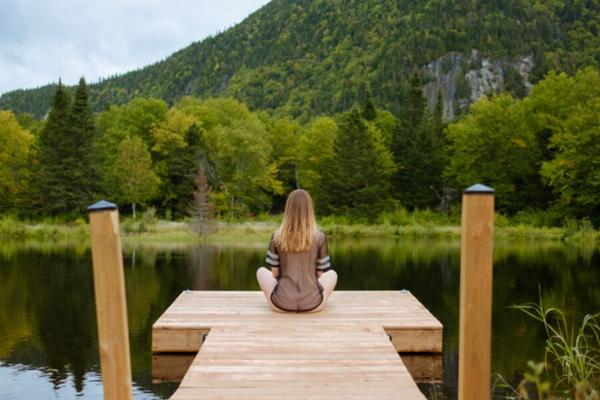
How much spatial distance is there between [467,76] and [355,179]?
5459cm

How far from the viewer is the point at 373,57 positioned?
Answer: 92312 millimetres

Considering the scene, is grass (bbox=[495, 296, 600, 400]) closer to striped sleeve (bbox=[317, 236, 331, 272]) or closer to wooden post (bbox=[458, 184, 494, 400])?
wooden post (bbox=[458, 184, 494, 400])

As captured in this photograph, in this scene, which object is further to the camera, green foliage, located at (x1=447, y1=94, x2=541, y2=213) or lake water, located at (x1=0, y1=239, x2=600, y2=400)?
green foliage, located at (x1=447, y1=94, x2=541, y2=213)

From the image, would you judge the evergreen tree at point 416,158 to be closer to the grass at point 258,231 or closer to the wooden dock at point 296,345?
the grass at point 258,231

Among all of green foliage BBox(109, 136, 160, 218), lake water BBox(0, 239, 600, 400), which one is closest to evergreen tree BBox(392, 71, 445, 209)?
lake water BBox(0, 239, 600, 400)

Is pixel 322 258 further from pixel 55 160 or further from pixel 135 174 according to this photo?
pixel 55 160

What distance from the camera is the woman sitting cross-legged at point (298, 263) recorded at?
271 inches

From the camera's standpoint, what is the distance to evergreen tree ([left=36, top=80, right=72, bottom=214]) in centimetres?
3856

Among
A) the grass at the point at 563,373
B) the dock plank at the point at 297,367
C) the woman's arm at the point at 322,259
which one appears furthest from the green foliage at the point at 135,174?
the dock plank at the point at 297,367

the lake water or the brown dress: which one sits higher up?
the brown dress

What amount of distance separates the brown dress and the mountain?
68.0m

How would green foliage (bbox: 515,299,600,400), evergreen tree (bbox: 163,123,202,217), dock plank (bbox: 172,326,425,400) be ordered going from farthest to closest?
1. evergreen tree (bbox: 163,123,202,217)
2. dock plank (bbox: 172,326,425,400)
3. green foliage (bbox: 515,299,600,400)

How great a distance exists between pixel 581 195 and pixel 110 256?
35.2m

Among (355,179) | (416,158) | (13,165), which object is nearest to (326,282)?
(355,179)
